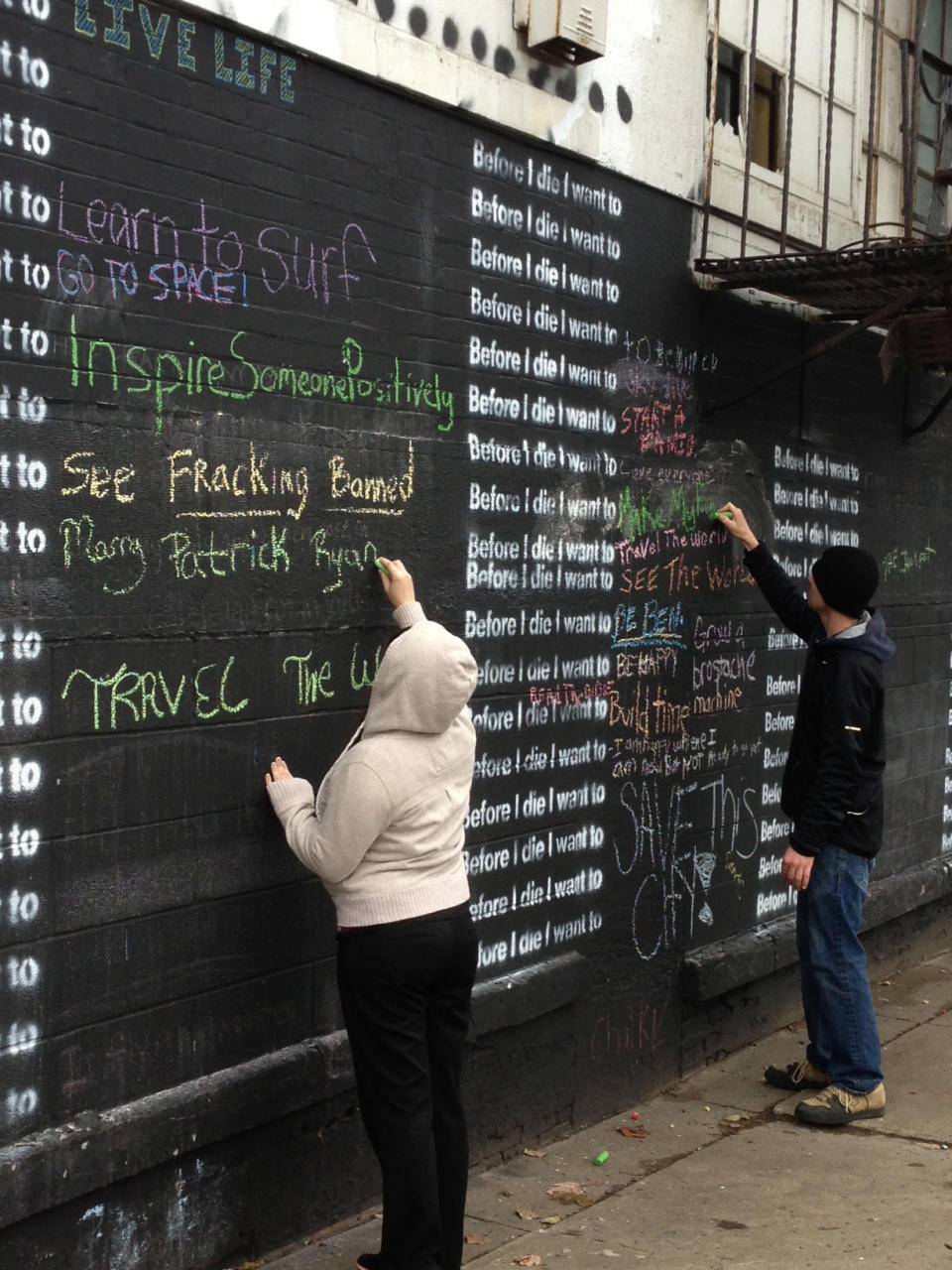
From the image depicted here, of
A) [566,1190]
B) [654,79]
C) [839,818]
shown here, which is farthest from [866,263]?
[566,1190]

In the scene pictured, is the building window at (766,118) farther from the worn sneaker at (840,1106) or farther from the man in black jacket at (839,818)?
the worn sneaker at (840,1106)

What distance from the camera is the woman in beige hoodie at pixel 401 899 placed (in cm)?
407

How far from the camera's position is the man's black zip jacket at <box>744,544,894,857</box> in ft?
19.0

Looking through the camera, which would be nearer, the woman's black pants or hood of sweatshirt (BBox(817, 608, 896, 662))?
the woman's black pants

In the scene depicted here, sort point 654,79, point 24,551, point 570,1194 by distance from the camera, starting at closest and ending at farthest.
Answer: point 24,551 → point 570,1194 → point 654,79

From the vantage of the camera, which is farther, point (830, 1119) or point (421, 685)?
point (830, 1119)

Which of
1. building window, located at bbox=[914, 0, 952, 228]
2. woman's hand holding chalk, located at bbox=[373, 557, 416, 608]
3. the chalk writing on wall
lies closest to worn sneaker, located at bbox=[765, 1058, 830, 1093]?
woman's hand holding chalk, located at bbox=[373, 557, 416, 608]

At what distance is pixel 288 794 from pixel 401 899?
0.47 m

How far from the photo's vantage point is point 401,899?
13.5 ft

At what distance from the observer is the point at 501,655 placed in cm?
541

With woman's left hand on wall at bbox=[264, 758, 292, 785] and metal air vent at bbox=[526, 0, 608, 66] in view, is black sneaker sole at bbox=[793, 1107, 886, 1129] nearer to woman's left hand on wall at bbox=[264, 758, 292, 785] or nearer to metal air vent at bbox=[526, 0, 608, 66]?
woman's left hand on wall at bbox=[264, 758, 292, 785]

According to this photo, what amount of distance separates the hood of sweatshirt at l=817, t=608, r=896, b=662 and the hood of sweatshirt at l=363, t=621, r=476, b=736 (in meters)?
2.19

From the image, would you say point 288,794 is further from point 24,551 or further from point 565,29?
point 565,29

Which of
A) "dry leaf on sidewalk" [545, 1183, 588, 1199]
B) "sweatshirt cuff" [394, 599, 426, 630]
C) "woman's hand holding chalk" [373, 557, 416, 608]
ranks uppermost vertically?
"woman's hand holding chalk" [373, 557, 416, 608]
